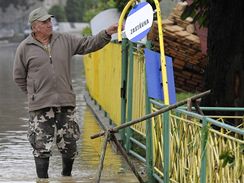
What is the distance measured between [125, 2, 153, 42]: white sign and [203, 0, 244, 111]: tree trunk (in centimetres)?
106

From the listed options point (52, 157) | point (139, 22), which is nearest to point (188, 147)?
point (139, 22)

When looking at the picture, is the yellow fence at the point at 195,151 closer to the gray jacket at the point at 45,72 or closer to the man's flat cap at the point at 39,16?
the gray jacket at the point at 45,72

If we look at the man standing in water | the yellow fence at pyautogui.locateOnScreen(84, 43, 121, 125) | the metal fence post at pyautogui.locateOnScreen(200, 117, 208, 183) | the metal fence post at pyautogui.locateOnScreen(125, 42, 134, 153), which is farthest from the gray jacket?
the yellow fence at pyautogui.locateOnScreen(84, 43, 121, 125)

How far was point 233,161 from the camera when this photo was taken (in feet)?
17.7

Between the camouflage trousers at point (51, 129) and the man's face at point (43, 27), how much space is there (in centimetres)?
73

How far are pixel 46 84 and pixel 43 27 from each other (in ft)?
1.78

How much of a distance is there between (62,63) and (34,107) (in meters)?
0.50

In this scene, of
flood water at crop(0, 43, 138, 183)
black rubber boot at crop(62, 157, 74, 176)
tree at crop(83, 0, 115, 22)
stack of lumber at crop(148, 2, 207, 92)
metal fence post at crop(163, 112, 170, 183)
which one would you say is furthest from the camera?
tree at crop(83, 0, 115, 22)

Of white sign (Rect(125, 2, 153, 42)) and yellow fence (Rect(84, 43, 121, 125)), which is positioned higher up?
white sign (Rect(125, 2, 153, 42))

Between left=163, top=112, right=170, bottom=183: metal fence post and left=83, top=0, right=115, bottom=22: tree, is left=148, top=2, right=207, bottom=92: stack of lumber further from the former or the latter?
left=163, top=112, right=170, bottom=183: metal fence post

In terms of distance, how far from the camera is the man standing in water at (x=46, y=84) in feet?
27.1

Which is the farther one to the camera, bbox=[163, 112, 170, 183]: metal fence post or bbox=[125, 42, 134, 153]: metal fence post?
bbox=[125, 42, 134, 153]: metal fence post

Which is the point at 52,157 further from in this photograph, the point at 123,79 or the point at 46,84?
the point at 46,84

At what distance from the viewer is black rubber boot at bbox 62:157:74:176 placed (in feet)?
28.2
